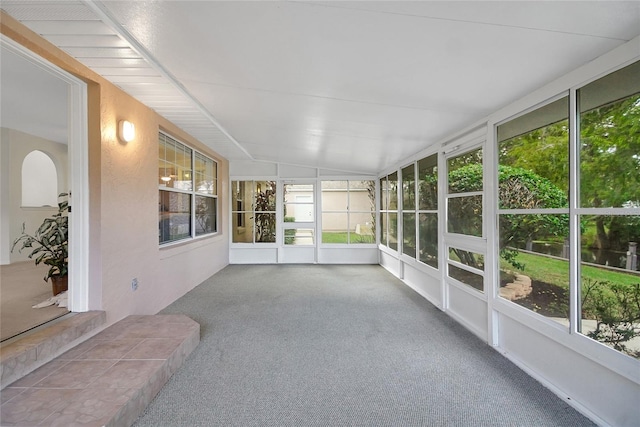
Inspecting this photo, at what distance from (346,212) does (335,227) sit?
44cm

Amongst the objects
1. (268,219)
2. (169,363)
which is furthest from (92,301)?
(268,219)

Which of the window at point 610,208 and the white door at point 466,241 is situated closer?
the window at point 610,208

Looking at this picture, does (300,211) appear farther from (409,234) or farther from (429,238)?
(429,238)

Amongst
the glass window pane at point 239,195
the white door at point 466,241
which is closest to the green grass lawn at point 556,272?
the white door at point 466,241

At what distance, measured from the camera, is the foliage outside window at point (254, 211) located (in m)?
6.69

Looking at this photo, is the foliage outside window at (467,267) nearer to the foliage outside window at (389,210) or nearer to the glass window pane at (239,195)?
the foliage outside window at (389,210)

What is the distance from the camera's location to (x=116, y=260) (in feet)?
8.66

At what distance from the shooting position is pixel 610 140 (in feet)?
5.44

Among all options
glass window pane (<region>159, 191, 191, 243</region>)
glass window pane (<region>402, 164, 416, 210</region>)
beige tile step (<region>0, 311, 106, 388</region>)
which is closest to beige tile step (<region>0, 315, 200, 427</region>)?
beige tile step (<region>0, 311, 106, 388</region>)

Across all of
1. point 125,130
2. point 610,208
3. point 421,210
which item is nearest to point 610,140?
point 610,208

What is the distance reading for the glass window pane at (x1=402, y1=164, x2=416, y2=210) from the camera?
4.65 meters

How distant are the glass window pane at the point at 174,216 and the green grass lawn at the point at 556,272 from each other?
12.9ft

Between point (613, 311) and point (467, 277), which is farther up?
point (613, 311)

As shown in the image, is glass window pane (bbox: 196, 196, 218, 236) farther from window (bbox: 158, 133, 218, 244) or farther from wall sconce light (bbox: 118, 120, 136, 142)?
wall sconce light (bbox: 118, 120, 136, 142)
